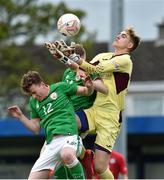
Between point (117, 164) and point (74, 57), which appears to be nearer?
point (74, 57)

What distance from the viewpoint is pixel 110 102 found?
12.6m

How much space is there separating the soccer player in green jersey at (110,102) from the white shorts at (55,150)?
43cm

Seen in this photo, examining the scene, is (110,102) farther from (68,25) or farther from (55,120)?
(68,25)

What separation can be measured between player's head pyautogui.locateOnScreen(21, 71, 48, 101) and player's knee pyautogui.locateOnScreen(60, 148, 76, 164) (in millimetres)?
776

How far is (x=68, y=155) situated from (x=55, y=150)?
0.89 ft

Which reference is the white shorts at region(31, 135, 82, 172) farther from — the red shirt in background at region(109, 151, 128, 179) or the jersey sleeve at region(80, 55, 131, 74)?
the red shirt in background at region(109, 151, 128, 179)

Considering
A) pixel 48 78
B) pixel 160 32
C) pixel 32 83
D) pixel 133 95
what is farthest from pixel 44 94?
pixel 160 32

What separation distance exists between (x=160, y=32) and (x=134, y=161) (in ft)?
68.4

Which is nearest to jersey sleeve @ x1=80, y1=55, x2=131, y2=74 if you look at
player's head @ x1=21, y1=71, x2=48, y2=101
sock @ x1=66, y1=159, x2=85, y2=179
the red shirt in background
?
player's head @ x1=21, y1=71, x2=48, y2=101

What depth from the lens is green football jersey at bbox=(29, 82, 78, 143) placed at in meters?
12.1

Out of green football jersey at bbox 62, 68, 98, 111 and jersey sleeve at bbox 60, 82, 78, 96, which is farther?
green football jersey at bbox 62, 68, 98, 111

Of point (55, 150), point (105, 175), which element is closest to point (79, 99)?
point (55, 150)

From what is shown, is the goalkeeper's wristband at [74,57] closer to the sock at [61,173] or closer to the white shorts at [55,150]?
the white shorts at [55,150]

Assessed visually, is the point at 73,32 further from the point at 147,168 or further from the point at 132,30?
the point at 147,168
